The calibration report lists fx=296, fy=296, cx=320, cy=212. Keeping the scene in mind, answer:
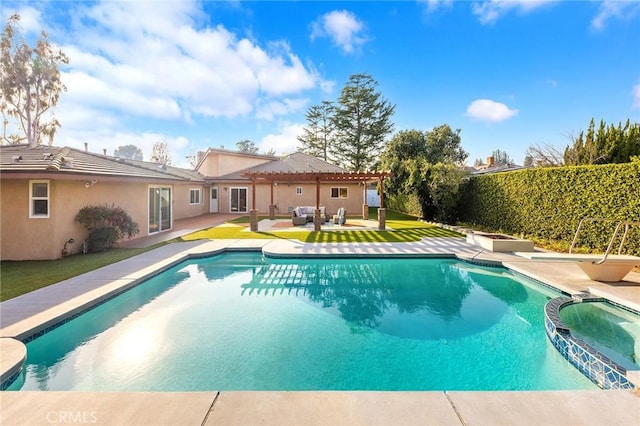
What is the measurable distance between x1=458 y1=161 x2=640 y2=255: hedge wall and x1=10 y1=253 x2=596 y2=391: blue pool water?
14.5ft

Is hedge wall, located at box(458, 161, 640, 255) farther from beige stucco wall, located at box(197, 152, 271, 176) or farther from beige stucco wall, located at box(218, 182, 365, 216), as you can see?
beige stucco wall, located at box(197, 152, 271, 176)

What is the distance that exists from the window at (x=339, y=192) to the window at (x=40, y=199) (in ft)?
63.0

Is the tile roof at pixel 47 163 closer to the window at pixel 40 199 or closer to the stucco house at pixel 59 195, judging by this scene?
the stucco house at pixel 59 195

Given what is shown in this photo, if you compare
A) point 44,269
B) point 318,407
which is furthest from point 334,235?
point 318,407

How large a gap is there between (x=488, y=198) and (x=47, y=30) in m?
40.4

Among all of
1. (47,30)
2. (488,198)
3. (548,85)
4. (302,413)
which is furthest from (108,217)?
(47,30)

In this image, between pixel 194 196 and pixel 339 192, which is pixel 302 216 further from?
pixel 194 196

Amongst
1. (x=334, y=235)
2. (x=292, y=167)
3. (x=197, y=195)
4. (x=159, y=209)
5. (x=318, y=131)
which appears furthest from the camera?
(x=318, y=131)

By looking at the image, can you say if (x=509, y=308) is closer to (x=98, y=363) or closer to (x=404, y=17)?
(x=98, y=363)

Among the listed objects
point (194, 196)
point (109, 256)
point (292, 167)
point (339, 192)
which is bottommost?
point (109, 256)

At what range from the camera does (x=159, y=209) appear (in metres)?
15.8

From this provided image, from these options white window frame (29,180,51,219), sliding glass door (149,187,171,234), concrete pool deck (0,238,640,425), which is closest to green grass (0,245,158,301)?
white window frame (29,180,51,219)

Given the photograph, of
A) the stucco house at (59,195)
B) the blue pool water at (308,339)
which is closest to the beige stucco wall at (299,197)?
the stucco house at (59,195)

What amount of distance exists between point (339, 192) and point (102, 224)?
17.9 metres
